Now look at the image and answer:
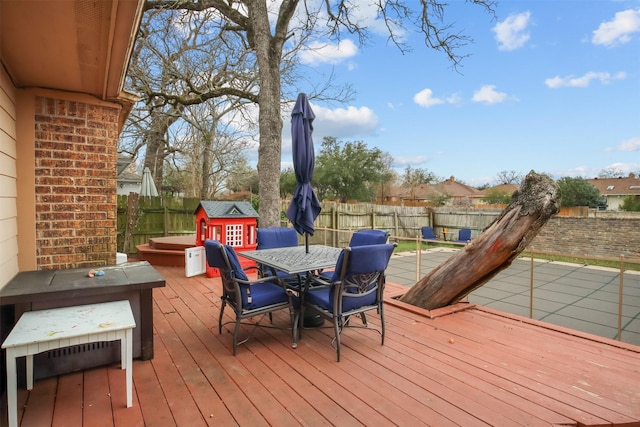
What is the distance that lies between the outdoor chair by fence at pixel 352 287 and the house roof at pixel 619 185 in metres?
40.3

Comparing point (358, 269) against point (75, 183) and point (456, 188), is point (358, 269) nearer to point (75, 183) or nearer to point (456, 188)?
point (75, 183)

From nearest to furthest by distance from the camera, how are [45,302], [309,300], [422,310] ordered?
[45,302] → [309,300] → [422,310]

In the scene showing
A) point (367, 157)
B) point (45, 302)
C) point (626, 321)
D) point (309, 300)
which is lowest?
point (626, 321)

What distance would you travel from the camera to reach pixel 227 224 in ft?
18.2

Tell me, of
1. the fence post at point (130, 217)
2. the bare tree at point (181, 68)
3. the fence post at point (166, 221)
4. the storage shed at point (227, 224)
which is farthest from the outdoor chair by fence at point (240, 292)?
the fence post at point (166, 221)

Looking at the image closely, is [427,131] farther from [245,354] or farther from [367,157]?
[245,354]

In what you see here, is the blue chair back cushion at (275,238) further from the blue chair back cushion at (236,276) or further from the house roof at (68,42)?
the house roof at (68,42)

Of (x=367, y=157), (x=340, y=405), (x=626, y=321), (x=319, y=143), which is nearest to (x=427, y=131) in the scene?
(x=367, y=157)

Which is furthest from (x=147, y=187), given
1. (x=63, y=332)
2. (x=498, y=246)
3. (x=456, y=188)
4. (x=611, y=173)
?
(x=611, y=173)

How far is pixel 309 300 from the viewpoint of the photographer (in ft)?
10.2

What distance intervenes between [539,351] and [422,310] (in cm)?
124

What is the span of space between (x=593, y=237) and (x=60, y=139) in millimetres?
16195

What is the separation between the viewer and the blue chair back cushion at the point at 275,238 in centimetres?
422

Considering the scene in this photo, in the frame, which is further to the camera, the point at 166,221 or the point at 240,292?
Answer: the point at 166,221
